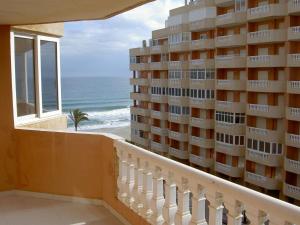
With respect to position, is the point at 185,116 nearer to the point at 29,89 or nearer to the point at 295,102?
the point at 295,102

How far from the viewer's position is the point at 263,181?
67.4 ft

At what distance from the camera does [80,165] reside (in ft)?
12.0

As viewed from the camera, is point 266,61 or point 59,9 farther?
point 266,61

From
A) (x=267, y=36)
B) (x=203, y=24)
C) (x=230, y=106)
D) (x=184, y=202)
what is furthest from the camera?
(x=203, y=24)

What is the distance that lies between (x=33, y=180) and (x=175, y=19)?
26805 mm

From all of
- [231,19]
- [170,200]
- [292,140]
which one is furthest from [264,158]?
[170,200]

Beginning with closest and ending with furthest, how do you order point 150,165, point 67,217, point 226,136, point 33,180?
1. point 150,165
2. point 67,217
3. point 33,180
4. point 226,136

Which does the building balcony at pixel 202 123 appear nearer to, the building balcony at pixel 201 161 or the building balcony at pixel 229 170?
the building balcony at pixel 201 161

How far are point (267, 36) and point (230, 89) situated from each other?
4532mm

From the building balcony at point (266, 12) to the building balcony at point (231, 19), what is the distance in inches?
31.1

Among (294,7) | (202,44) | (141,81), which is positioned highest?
(294,7)

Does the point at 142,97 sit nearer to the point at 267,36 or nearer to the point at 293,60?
the point at 267,36

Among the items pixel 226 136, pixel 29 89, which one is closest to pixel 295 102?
pixel 226 136

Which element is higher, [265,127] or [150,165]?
[150,165]
